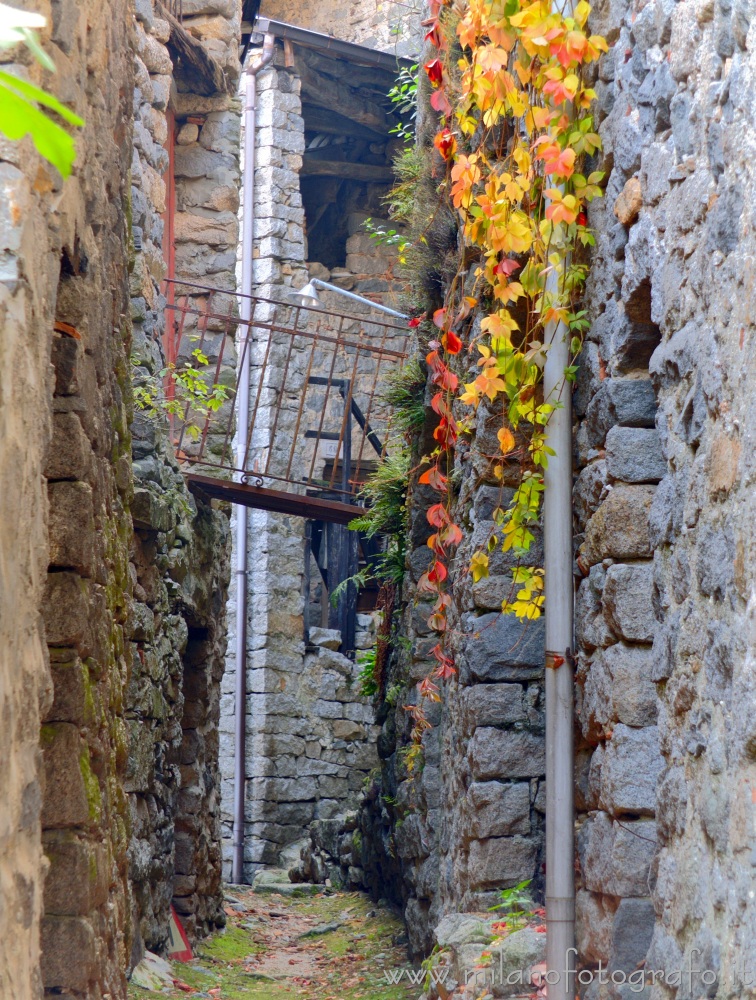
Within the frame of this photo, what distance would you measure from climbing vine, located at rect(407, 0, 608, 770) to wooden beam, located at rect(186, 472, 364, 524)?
294 cm

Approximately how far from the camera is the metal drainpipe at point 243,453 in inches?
400

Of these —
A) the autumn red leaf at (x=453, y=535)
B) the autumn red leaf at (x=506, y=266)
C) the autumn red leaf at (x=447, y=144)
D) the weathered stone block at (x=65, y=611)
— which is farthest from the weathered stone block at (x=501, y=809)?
the autumn red leaf at (x=447, y=144)

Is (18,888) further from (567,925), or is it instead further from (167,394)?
(167,394)

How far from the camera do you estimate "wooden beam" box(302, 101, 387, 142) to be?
11.6 m

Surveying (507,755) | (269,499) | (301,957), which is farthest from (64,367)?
(301,957)

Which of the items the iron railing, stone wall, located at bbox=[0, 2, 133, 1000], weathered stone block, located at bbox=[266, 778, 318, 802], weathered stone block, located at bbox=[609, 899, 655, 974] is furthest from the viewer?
weathered stone block, located at bbox=[266, 778, 318, 802]

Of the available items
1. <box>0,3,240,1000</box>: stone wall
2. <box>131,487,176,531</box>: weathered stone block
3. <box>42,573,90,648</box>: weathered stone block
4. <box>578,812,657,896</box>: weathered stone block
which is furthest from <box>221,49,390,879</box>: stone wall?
<box>578,812,657,896</box>: weathered stone block

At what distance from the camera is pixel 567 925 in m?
3.14

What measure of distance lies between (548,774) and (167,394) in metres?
4.18

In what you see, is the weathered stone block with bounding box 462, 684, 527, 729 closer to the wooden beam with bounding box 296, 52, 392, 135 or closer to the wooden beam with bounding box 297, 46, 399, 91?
the wooden beam with bounding box 297, 46, 399, 91

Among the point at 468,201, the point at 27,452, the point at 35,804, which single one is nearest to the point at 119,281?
the point at 468,201

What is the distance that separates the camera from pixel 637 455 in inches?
119

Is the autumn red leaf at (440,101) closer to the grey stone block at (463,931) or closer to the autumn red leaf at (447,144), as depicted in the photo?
the autumn red leaf at (447,144)

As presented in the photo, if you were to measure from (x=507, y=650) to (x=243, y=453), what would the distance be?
21.8 ft
